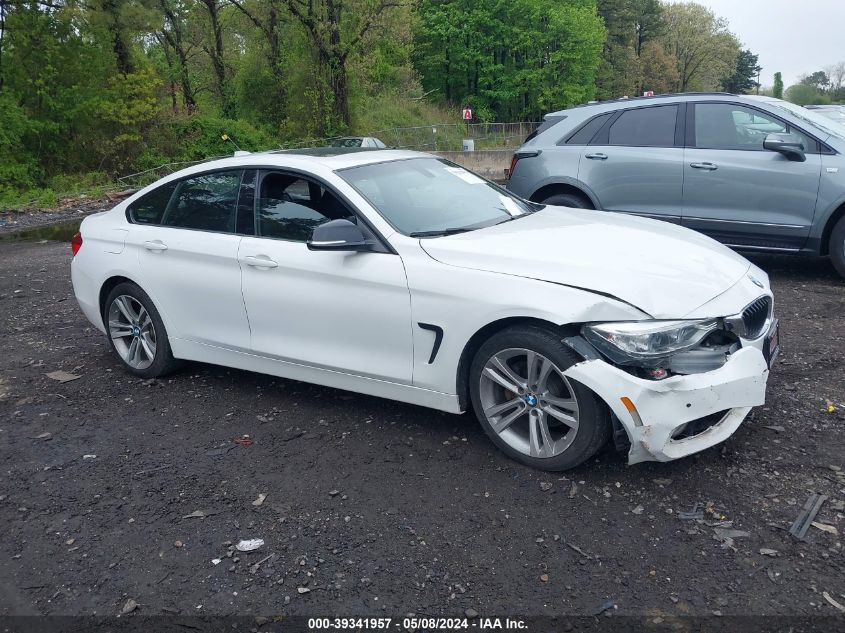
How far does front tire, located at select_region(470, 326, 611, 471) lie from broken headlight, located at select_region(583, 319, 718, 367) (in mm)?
177

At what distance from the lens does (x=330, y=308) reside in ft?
15.2

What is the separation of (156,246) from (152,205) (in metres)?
0.44

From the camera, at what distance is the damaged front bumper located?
3.62m

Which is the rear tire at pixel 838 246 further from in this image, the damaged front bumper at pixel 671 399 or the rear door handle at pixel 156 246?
the rear door handle at pixel 156 246

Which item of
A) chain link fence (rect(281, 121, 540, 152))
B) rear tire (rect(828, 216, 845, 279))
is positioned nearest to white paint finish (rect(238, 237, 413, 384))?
rear tire (rect(828, 216, 845, 279))

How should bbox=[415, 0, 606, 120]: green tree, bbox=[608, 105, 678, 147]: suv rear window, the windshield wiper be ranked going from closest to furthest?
the windshield wiper → bbox=[608, 105, 678, 147]: suv rear window → bbox=[415, 0, 606, 120]: green tree

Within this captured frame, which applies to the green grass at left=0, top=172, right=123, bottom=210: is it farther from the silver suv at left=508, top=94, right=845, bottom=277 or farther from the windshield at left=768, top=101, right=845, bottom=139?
the windshield at left=768, top=101, right=845, bottom=139

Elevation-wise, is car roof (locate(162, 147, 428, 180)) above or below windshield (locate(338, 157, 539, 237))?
above

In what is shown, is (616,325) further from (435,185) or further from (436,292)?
(435,185)

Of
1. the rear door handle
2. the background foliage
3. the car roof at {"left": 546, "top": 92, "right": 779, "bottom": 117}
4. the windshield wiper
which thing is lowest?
the rear door handle

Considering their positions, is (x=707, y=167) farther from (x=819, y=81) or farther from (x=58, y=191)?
(x=819, y=81)

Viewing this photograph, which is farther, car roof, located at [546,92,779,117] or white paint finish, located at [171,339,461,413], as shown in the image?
car roof, located at [546,92,779,117]

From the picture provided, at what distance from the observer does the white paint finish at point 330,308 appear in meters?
4.40

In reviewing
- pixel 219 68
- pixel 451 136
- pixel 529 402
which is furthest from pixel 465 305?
pixel 451 136
